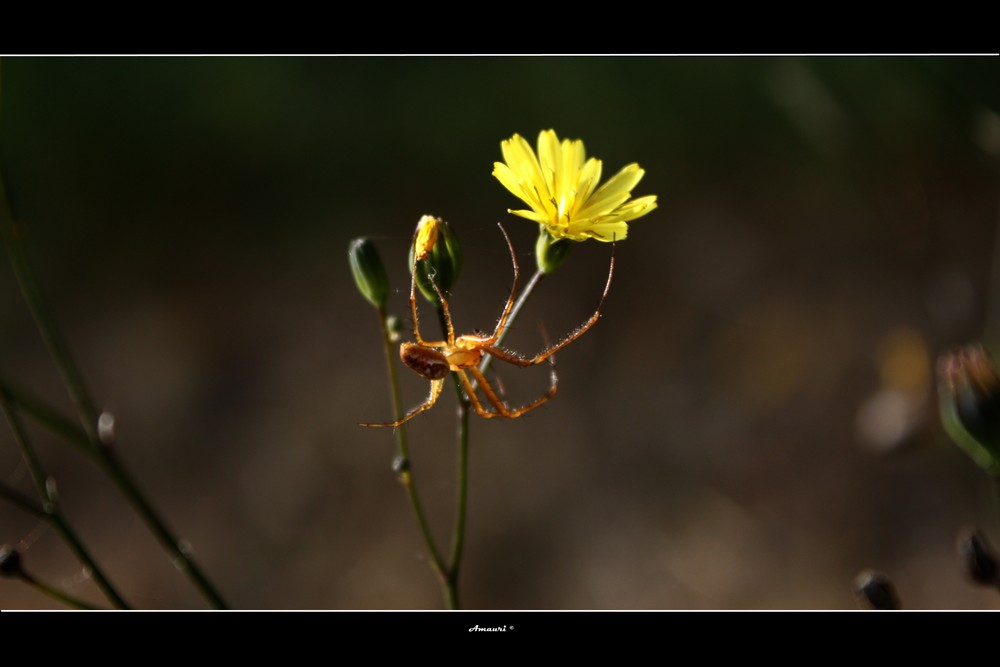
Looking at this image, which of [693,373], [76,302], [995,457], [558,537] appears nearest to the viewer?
[995,457]

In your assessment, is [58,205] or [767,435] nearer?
[767,435]

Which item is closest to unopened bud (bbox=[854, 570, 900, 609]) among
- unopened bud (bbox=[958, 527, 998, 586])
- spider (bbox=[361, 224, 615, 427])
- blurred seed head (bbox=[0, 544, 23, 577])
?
unopened bud (bbox=[958, 527, 998, 586])

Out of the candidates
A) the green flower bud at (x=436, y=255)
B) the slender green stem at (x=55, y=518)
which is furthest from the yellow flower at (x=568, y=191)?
the slender green stem at (x=55, y=518)

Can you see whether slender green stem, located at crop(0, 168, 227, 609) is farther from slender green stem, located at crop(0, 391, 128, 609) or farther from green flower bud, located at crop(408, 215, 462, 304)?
green flower bud, located at crop(408, 215, 462, 304)

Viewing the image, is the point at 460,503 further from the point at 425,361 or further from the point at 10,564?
the point at 10,564

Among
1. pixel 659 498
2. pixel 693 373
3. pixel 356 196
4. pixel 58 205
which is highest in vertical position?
pixel 58 205
